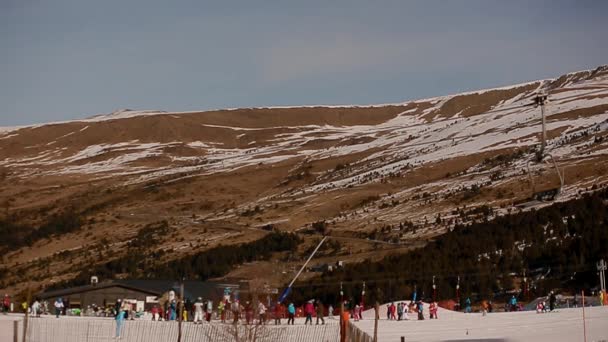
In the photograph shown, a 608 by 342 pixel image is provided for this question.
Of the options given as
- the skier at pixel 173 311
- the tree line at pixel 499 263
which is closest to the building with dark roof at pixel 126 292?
the tree line at pixel 499 263

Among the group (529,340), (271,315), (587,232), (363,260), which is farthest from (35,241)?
(529,340)

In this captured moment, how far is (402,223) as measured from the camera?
102 meters

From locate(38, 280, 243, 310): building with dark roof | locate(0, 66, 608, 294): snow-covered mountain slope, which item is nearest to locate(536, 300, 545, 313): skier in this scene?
locate(38, 280, 243, 310): building with dark roof

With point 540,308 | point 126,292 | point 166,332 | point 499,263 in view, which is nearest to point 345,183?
point 499,263

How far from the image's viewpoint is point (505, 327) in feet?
131

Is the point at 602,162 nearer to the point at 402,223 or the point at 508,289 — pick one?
the point at 402,223

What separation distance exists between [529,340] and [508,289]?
26.0m

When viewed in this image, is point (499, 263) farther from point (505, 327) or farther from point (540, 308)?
point (505, 327)

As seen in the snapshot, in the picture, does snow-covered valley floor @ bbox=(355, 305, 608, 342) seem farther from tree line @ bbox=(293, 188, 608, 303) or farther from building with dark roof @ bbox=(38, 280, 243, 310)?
building with dark roof @ bbox=(38, 280, 243, 310)

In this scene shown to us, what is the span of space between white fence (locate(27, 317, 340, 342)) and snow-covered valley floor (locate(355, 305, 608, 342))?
232cm

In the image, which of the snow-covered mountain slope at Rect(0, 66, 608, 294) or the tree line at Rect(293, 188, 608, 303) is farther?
the snow-covered mountain slope at Rect(0, 66, 608, 294)

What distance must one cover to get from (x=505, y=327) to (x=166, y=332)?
12648 millimetres

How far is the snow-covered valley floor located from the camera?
119ft

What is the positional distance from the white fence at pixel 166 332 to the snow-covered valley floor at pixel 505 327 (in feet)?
7.62
